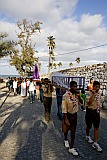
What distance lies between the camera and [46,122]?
27.8 feet

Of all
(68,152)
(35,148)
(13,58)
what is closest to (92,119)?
(68,152)

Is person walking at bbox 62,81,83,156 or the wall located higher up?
the wall

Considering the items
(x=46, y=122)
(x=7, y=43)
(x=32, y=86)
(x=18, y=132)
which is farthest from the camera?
(x=7, y=43)

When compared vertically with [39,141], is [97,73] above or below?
above

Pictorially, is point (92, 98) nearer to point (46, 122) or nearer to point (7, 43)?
point (46, 122)

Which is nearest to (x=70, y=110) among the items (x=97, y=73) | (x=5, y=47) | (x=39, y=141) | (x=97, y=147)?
(x=97, y=147)

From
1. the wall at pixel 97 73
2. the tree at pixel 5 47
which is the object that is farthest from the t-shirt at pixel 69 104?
the tree at pixel 5 47

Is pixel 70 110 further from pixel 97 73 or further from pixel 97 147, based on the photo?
pixel 97 73

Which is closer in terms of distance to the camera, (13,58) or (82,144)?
(82,144)

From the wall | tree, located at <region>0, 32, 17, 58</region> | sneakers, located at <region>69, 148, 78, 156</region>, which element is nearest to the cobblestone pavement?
sneakers, located at <region>69, 148, 78, 156</region>

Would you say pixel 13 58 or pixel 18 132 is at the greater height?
pixel 13 58

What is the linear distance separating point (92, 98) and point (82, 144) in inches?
50.3

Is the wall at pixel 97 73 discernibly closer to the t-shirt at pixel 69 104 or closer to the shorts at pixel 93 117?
the shorts at pixel 93 117

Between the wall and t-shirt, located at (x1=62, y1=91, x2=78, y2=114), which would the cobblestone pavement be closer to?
t-shirt, located at (x1=62, y1=91, x2=78, y2=114)
